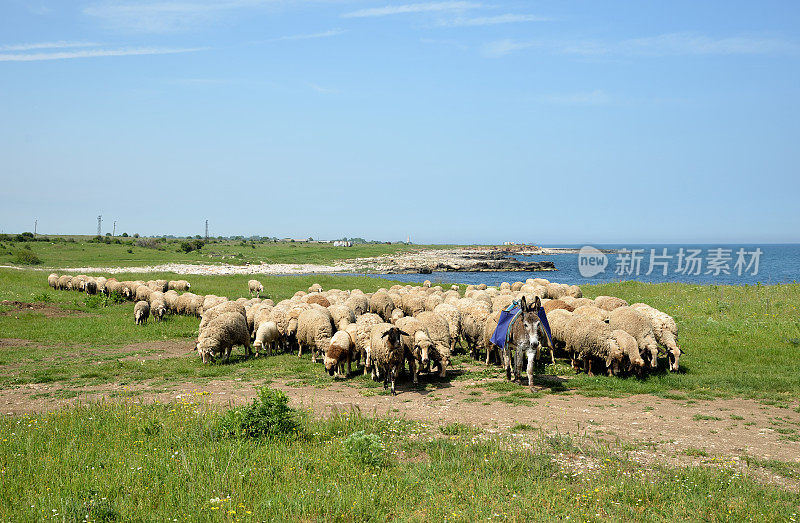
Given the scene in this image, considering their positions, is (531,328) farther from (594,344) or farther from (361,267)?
(361,267)

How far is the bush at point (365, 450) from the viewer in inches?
321

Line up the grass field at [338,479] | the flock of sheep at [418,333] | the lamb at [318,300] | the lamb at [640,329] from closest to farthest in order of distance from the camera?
the grass field at [338,479], the flock of sheep at [418,333], the lamb at [640,329], the lamb at [318,300]

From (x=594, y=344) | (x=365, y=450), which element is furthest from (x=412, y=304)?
(x=365, y=450)

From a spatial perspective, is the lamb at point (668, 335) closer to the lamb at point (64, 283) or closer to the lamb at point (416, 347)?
the lamb at point (416, 347)

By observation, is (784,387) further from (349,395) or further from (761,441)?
(349,395)

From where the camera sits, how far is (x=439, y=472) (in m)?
7.90

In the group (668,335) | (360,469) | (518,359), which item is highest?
(668,335)

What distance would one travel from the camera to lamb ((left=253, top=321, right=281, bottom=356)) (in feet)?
67.3

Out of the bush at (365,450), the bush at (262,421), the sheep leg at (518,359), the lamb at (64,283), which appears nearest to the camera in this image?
the bush at (365,450)

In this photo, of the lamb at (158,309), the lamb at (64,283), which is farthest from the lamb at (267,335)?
the lamb at (64,283)

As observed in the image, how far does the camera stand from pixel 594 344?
15906 mm

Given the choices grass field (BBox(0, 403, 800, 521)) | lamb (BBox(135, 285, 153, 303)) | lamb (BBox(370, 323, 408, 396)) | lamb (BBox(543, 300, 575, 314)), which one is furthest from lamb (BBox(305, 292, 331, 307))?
lamb (BBox(135, 285, 153, 303))

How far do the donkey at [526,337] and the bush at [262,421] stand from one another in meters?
7.39

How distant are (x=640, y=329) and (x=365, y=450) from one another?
1243 cm
